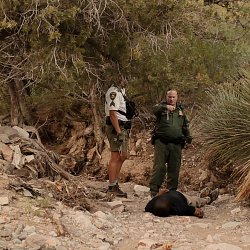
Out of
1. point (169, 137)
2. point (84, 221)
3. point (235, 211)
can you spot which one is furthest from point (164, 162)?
point (84, 221)

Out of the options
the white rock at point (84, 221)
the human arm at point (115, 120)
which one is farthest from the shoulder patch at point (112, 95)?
the white rock at point (84, 221)

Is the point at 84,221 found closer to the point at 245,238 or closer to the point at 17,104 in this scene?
the point at 245,238

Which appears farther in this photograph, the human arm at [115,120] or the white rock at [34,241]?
the human arm at [115,120]

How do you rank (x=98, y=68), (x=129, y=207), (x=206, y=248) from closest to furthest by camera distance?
1. (x=206, y=248)
2. (x=129, y=207)
3. (x=98, y=68)

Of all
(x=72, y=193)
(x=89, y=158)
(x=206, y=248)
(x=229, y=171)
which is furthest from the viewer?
(x=89, y=158)

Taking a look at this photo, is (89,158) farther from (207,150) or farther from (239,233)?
(239,233)

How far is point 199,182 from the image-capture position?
31.9ft

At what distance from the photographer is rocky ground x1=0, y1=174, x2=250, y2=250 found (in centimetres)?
515

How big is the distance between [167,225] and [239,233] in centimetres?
84

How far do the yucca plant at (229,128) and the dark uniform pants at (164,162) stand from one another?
2.99 ft

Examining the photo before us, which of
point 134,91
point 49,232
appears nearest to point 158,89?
point 134,91

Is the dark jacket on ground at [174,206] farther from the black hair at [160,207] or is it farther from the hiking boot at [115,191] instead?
the hiking boot at [115,191]

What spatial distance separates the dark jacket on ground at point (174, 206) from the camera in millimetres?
6742

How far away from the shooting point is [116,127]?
7543 mm
